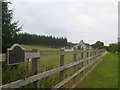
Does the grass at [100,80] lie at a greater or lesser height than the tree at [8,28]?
lesser

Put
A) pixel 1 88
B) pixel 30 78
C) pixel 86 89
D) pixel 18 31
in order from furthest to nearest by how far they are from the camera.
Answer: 1. pixel 18 31
2. pixel 86 89
3. pixel 30 78
4. pixel 1 88

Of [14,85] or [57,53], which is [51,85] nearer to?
A: [57,53]

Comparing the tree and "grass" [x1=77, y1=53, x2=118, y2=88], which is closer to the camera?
"grass" [x1=77, y1=53, x2=118, y2=88]

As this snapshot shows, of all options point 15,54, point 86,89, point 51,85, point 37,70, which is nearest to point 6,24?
point 86,89

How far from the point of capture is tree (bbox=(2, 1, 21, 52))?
525 inches

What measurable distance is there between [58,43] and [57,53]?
4465 inches

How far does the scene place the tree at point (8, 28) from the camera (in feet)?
43.8

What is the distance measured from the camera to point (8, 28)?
13648 mm

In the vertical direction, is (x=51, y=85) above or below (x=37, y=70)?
below

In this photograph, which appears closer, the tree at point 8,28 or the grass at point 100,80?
the grass at point 100,80

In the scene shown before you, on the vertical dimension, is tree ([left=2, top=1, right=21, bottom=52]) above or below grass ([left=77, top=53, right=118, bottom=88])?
above

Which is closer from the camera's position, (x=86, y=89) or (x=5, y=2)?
(x=86, y=89)

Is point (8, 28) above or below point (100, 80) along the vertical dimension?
above

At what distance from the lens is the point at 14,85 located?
15.0ft
